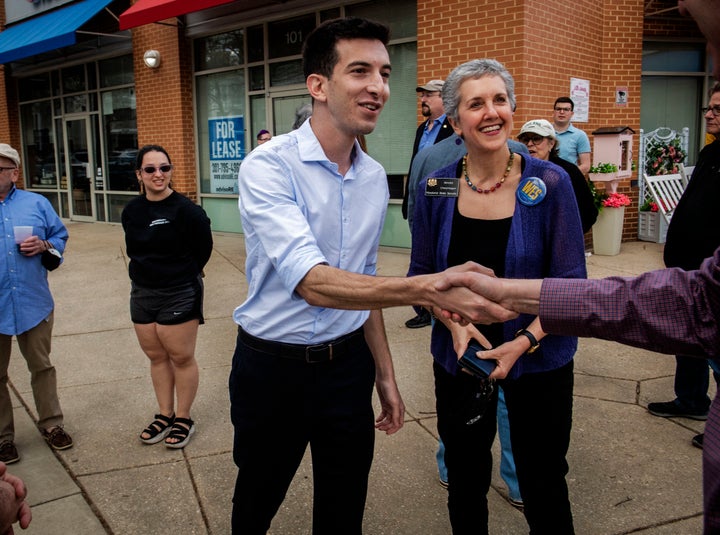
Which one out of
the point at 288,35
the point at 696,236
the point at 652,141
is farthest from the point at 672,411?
the point at 288,35

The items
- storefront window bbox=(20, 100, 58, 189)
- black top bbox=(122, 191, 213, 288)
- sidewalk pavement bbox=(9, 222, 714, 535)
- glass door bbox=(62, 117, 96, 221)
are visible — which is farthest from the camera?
storefront window bbox=(20, 100, 58, 189)

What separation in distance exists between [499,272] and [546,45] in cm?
656

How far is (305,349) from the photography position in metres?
2.31

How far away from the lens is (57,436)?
410 cm

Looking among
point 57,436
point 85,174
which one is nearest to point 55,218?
point 57,436

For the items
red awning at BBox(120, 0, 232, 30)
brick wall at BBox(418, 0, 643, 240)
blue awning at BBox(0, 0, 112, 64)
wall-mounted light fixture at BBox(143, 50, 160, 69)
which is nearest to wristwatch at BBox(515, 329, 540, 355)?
brick wall at BBox(418, 0, 643, 240)

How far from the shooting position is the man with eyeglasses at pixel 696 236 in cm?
373

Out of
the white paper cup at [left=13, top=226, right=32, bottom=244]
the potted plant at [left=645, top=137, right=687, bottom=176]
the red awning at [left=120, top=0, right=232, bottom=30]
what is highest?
the red awning at [left=120, top=0, right=232, bottom=30]

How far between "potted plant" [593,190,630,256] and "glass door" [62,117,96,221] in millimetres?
11108

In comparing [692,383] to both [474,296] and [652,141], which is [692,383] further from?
[652,141]

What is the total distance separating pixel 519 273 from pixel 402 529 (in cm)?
148

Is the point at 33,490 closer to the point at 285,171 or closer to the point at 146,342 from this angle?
the point at 146,342

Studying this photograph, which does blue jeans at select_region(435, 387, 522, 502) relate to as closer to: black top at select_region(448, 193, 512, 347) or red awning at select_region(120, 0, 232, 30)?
black top at select_region(448, 193, 512, 347)

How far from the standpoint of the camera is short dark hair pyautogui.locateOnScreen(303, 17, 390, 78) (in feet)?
7.46
